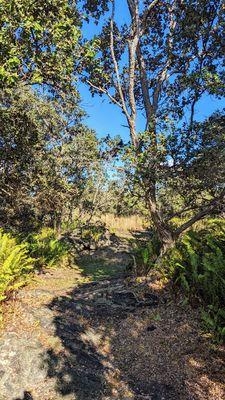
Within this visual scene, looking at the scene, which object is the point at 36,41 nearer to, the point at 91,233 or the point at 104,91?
the point at 104,91

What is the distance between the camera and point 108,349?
6.30 m

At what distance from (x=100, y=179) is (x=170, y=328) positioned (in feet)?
31.0

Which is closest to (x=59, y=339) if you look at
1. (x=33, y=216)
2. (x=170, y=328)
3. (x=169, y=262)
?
(x=170, y=328)

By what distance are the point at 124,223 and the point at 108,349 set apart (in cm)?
1750

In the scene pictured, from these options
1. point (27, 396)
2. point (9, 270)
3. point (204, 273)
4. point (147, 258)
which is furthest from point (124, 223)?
point (27, 396)

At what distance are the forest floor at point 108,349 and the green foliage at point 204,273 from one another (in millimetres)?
356

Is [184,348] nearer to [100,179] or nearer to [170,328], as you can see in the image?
[170,328]

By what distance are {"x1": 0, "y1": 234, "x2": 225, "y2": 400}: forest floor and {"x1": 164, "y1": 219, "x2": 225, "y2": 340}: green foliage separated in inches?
14.0

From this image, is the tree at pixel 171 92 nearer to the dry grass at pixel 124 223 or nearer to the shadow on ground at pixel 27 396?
the shadow on ground at pixel 27 396

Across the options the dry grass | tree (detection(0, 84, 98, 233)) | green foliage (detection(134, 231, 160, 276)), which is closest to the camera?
green foliage (detection(134, 231, 160, 276))

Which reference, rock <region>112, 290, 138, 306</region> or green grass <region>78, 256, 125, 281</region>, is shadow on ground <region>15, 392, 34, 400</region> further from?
green grass <region>78, 256, 125, 281</region>

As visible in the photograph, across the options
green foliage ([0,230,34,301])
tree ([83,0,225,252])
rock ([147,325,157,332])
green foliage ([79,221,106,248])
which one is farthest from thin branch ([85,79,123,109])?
green foliage ([79,221,106,248])

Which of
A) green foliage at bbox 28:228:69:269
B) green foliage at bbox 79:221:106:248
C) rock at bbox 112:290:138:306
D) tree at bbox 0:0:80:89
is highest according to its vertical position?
tree at bbox 0:0:80:89

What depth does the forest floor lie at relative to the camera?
506 cm
